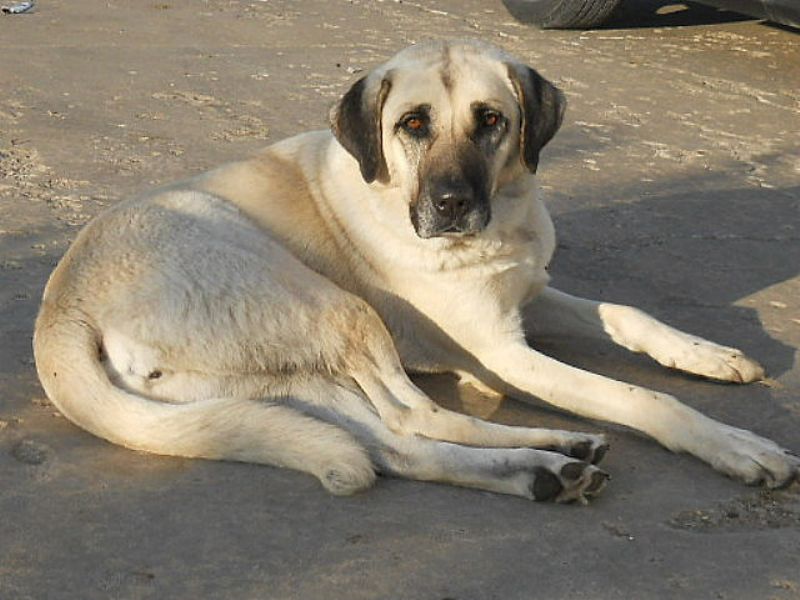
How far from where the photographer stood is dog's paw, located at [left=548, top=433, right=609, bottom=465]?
3.47m

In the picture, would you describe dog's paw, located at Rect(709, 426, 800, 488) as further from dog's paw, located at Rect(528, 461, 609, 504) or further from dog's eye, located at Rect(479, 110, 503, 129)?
dog's eye, located at Rect(479, 110, 503, 129)

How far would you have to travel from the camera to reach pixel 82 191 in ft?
18.1

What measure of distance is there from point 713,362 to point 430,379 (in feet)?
2.68

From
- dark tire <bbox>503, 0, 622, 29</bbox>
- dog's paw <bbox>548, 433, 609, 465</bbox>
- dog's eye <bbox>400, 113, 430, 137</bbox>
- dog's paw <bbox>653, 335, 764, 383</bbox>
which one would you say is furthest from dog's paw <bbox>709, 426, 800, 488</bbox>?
dark tire <bbox>503, 0, 622, 29</bbox>

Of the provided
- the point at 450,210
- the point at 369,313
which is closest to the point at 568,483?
the point at 369,313

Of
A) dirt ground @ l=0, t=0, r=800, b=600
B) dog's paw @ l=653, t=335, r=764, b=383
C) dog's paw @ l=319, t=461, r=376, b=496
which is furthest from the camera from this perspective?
dog's paw @ l=653, t=335, r=764, b=383

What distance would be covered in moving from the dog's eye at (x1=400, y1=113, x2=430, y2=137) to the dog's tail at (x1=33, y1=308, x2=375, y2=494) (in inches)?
34.0

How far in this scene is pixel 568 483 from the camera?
10.8 feet

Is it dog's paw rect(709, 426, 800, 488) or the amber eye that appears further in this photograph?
the amber eye

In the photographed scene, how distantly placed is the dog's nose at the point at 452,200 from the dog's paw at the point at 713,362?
0.81 meters

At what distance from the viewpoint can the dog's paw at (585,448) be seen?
3.47m

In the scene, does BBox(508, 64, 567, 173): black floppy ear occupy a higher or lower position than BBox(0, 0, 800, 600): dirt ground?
higher

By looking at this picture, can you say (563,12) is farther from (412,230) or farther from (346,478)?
(346,478)

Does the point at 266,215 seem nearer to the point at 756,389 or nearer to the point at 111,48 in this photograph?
the point at 756,389
